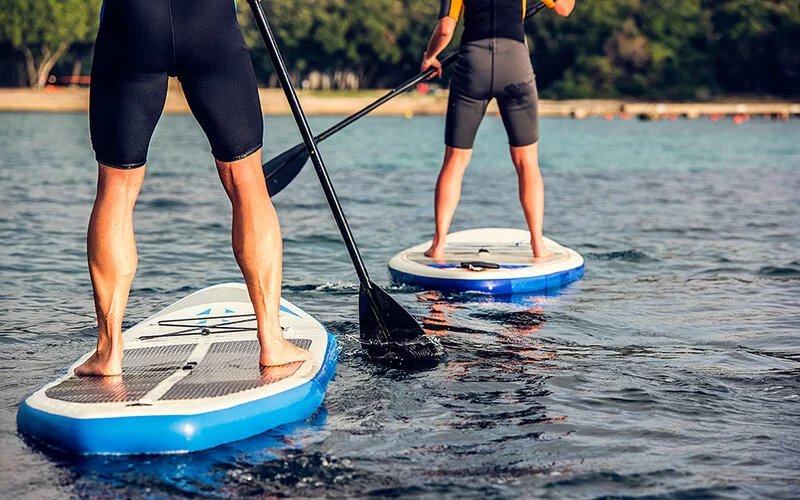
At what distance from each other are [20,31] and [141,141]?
74.7 meters

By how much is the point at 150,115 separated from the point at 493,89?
3768 millimetres

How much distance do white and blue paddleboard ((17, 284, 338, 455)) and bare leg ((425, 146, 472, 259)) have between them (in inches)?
113

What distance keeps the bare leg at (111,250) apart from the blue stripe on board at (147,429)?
1.47ft

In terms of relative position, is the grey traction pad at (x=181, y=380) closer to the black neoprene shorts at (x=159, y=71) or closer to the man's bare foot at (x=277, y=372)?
the man's bare foot at (x=277, y=372)

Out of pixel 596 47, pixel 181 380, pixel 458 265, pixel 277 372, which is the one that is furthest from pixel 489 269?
pixel 596 47

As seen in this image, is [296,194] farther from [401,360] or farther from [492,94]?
[401,360]

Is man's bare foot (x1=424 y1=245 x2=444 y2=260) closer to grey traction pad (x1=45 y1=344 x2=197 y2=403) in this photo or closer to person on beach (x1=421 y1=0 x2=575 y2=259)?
person on beach (x1=421 y1=0 x2=575 y2=259)

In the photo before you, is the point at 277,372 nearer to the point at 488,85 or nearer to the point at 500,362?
the point at 500,362

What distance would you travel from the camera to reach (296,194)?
1658cm

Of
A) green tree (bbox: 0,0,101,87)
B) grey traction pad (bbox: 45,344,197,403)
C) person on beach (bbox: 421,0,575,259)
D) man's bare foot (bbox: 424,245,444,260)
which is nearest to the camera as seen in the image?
grey traction pad (bbox: 45,344,197,403)

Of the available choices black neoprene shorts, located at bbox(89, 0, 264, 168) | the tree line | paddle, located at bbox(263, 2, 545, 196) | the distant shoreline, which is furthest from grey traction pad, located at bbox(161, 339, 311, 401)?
the tree line

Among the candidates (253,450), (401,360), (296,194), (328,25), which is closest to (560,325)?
(401,360)

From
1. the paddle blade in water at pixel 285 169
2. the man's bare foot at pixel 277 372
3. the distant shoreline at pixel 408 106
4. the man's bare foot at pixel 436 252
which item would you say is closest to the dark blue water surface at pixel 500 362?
the man's bare foot at pixel 277 372

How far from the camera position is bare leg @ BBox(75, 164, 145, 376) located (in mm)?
4480
